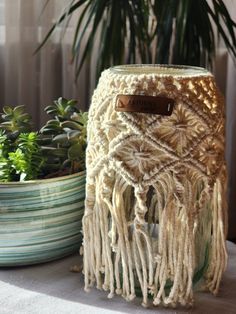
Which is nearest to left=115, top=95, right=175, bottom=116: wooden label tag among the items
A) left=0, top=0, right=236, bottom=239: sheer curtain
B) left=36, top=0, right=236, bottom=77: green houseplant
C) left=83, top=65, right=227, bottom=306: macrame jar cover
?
left=83, top=65, right=227, bottom=306: macrame jar cover

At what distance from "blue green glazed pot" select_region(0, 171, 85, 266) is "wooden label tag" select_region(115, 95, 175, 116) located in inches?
6.2

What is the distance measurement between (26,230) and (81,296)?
0.35 feet

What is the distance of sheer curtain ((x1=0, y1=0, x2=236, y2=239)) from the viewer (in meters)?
1.56

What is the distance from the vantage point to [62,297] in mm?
688

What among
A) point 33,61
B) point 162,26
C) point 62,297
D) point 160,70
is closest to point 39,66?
point 33,61

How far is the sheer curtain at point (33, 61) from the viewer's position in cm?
156

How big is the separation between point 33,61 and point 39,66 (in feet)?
0.09

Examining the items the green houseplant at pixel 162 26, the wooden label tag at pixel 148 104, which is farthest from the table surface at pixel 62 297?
the green houseplant at pixel 162 26

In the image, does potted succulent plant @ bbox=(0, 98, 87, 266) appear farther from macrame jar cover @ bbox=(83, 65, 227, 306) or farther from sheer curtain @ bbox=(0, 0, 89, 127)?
sheer curtain @ bbox=(0, 0, 89, 127)

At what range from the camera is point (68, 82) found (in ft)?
5.38

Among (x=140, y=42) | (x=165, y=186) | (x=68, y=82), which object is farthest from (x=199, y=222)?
(x=68, y=82)

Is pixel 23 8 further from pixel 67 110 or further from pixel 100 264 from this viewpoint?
pixel 100 264

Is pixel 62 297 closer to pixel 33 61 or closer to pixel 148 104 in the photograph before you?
pixel 148 104

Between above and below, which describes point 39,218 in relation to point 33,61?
below
